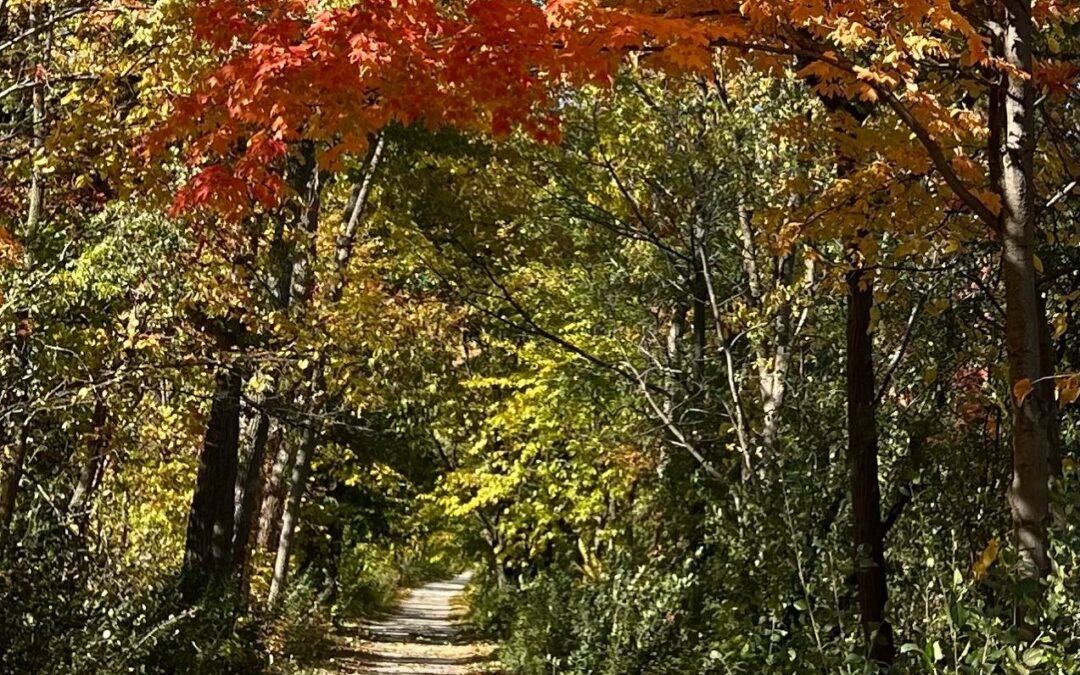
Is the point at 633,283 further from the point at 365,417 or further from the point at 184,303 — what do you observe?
the point at 365,417

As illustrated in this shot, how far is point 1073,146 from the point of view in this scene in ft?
22.0

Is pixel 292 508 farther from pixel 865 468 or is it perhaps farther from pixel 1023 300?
pixel 1023 300

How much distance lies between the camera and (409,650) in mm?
21594

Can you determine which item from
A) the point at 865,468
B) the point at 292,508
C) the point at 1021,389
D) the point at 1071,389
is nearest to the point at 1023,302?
the point at 1021,389

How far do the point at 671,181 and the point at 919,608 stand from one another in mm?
5812

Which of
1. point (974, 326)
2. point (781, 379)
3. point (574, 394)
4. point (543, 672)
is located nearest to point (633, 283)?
point (574, 394)

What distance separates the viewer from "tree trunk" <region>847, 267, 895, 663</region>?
20.4 ft

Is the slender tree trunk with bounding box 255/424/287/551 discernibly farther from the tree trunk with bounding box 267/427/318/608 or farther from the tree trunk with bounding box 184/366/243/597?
the tree trunk with bounding box 184/366/243/597

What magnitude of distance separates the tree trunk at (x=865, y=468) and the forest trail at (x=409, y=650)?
10857 millimetres

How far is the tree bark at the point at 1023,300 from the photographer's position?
4.64m

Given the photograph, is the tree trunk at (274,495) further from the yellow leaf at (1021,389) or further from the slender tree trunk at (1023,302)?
the yellow leaf at (1021,389)

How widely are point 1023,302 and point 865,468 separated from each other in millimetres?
1887

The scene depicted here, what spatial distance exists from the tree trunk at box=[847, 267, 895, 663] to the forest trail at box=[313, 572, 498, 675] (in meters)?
10.9

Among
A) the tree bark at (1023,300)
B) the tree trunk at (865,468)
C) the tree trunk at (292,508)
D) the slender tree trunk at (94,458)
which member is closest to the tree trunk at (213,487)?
the slender tree trunk at (94,458)
